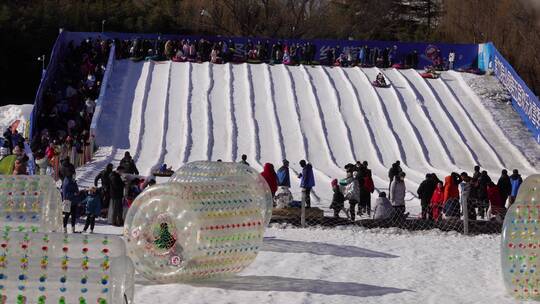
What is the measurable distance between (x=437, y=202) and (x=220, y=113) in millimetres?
14716

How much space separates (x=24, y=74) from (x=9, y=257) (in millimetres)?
38653

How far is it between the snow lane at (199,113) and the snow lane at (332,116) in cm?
341

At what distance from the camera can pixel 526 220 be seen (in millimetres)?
12680

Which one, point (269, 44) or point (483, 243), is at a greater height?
point (269, 44)

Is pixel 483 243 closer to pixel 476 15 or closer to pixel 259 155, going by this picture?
pixel 259 155

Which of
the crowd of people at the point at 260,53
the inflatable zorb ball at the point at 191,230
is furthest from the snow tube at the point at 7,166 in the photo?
the crowd of people at the point at 260,53

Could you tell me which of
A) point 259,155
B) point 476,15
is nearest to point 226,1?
point 476,15

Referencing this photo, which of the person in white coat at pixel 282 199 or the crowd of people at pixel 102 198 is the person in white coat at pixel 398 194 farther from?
the crowd of people at pixel 102 198

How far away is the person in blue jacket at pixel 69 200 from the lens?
629 inches

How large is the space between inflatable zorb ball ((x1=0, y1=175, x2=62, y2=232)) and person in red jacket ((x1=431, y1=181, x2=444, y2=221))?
307 inches

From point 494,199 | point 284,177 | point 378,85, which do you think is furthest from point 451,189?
point 378,85

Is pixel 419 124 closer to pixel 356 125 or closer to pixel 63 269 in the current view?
pixel 356 125

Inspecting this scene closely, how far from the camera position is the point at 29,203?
12.5m

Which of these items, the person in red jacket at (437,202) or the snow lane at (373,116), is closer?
the person in red jacket at (437,202)
